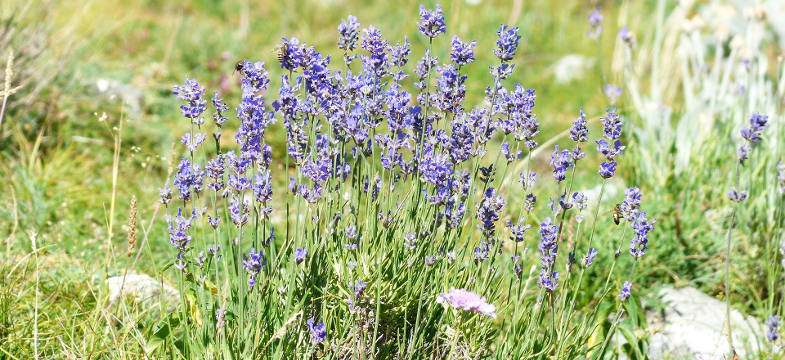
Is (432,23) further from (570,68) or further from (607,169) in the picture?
(570,68)

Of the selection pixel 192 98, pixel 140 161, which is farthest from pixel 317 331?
pixel 140 161

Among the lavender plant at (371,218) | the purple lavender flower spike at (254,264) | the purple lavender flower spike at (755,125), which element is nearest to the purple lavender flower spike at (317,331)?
the lavender plant at (371,218)

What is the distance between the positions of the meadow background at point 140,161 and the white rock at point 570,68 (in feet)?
2.36

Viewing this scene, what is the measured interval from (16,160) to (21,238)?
1027 mm

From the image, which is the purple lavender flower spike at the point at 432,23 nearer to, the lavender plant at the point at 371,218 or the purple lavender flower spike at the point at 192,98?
the lavender plant at the point at 371,218

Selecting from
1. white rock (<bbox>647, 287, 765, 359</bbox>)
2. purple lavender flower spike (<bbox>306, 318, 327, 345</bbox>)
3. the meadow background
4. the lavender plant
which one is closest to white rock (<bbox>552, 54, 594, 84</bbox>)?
the meadow background

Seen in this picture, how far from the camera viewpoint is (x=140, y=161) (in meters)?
4.65

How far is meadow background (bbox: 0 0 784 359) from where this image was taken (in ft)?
9.31

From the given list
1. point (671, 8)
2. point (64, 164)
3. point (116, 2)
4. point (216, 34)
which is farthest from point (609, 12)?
point (64, 164)

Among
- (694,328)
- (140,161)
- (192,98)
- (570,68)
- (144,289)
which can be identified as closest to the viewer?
(192,98)

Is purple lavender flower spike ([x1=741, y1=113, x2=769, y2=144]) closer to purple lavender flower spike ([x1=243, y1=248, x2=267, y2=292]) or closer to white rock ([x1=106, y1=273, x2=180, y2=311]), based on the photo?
purple lavender flower spike ([x1=243, y1=248, x2=267, y2=292])

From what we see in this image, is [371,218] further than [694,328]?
No

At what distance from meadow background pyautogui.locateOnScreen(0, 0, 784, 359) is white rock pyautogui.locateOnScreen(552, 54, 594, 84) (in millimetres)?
718

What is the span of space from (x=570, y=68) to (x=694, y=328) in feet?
16.0
